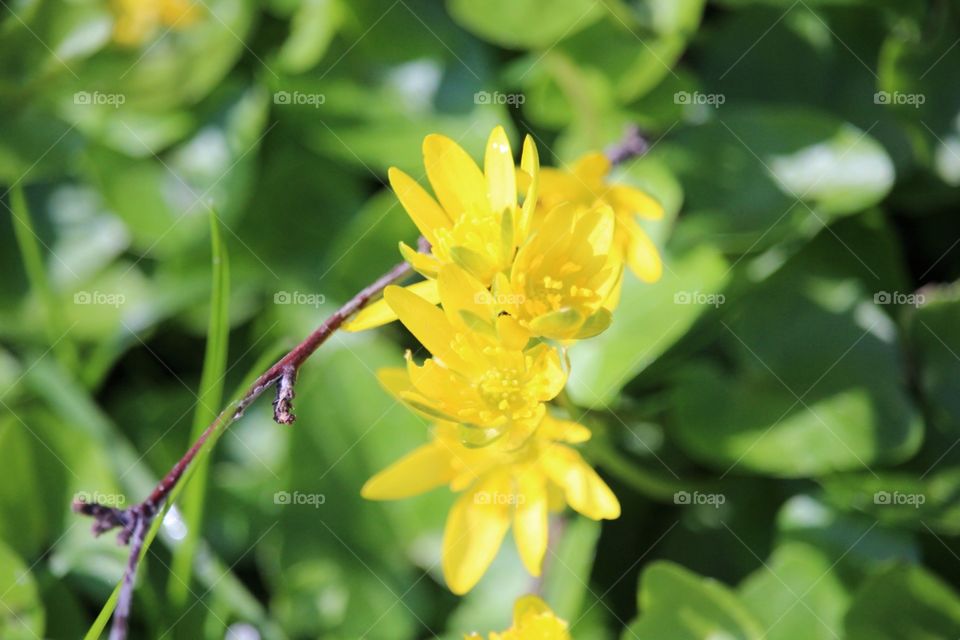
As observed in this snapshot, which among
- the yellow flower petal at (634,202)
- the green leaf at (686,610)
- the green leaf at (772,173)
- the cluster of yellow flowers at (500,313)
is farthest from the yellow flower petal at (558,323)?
the green leaf at (772,173)

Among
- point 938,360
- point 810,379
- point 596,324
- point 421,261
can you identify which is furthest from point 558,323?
point 938,360

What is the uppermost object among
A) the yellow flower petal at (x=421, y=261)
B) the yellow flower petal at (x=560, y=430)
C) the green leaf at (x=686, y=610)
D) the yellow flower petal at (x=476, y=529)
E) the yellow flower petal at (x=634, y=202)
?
the yellow flower petal at (x=421, y=261)

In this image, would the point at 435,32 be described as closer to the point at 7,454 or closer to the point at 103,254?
the point at 103,254

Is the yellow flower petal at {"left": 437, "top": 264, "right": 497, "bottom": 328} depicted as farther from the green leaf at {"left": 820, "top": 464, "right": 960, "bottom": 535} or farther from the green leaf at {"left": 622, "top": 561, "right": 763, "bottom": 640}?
the green leaf at {"left": 820, "top": 464, "right": 960, "bottom": 535}

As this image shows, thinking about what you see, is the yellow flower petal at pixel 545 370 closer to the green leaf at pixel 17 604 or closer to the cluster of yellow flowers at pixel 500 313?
the cluster of yellow flowers at pixel 500 313

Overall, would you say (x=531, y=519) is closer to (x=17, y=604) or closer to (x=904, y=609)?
(x=904, y=609)

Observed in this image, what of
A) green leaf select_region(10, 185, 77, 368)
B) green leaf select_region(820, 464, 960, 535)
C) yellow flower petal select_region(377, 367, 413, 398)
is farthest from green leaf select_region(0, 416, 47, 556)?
green leaf select_region(820, 464, 960, 535)
